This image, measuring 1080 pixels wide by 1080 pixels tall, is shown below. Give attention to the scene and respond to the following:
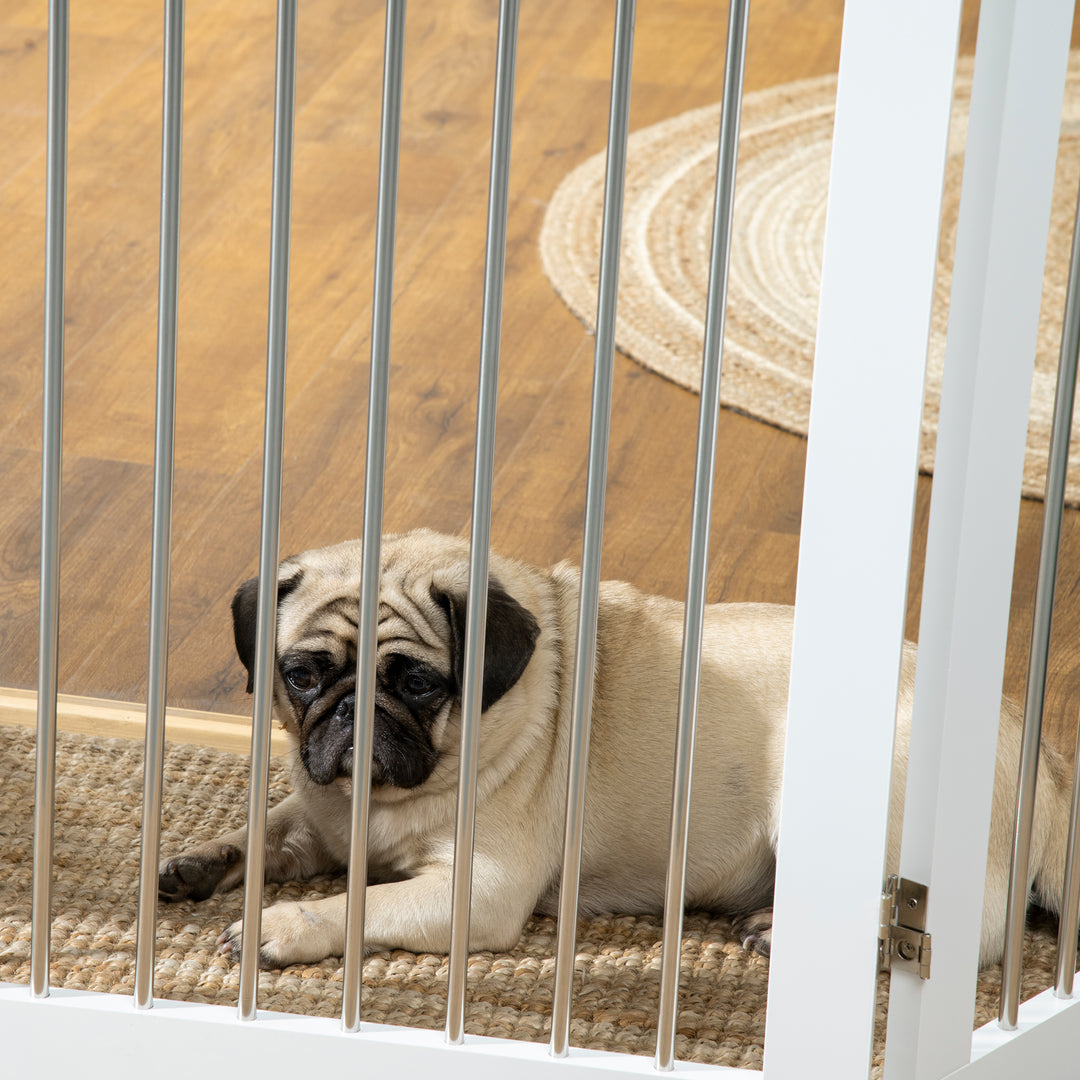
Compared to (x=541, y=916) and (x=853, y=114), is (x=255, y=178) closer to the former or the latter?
(x=541, y=916)

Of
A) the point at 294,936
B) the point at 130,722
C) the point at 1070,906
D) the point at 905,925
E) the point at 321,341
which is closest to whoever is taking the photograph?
the point at 905,925

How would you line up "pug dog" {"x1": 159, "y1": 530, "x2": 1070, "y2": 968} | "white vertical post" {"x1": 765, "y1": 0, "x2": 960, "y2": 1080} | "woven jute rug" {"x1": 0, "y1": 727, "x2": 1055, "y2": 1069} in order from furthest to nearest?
"pug dog" {"x1": 159, "y1": 530, "x2": 1070, "y2": 968}
"woven jute rug" {"x1": 0, "y1": 727, "x2": 1055, "y2": 1069}
"white vertical post" {"x1": 765, "y1": 0, "x2": 960, "y2": 1080}

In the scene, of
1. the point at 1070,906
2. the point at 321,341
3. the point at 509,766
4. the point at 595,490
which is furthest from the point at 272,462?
the point at 321,341

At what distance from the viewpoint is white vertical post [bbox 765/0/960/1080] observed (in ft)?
3.34

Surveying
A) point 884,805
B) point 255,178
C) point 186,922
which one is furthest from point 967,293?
point 255,178

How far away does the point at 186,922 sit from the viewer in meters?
1.62

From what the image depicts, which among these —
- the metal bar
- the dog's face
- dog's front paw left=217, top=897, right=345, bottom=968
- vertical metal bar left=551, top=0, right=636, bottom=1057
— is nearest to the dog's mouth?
the dog's face

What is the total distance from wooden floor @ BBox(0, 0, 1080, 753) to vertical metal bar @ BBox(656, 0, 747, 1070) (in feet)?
3.41

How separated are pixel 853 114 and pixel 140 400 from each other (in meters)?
2.00

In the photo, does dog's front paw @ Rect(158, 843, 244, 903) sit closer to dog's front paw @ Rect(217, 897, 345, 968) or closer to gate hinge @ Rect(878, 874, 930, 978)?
dog's front paw @ Rect(217, 897, 345, 968)

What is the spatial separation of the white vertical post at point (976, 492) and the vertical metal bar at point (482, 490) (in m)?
0.32

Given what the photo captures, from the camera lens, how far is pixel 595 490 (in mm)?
1125

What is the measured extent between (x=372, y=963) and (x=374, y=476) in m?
0.65

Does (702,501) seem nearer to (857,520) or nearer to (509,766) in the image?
(857,520)
